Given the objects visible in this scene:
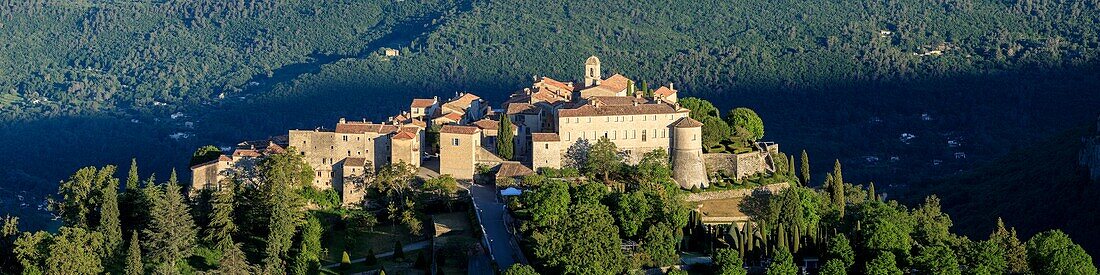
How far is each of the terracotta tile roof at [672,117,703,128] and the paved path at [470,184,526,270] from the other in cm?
788

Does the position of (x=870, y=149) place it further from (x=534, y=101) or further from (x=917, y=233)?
(x=917, y=233)

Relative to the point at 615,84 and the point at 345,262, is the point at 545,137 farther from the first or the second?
the point at 345,262

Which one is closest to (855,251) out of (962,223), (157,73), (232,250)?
(232,250)

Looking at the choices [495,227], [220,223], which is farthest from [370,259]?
[220,223]

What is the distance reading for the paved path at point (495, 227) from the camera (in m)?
57.8

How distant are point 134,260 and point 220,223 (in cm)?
406

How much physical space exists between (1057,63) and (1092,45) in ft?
21.8

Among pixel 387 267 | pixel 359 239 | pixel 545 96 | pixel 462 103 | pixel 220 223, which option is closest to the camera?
pixel 387 267

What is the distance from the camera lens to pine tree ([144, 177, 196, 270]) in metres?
63.4

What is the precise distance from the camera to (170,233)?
63.6 metres

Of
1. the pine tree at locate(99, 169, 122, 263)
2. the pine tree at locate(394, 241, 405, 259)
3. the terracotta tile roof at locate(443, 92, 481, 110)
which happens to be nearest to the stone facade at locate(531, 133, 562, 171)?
the pine tree at locate(394, 241, 405, 259)

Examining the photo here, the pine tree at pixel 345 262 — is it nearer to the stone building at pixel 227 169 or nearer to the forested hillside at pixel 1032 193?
the stone building at pixel 227 169

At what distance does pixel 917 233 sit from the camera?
59.3m

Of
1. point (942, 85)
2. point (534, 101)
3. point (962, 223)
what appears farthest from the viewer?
point (942, 85)
